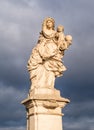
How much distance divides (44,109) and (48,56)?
208cm

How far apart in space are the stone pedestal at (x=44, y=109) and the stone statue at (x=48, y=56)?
1.26 ft

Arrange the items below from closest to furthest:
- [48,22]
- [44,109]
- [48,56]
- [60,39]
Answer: [44,109], [48,56], [60,39], [48,22]

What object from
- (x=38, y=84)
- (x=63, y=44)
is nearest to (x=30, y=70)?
(x=38, y=84)

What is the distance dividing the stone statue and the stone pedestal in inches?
15.1

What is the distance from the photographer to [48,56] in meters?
16.7

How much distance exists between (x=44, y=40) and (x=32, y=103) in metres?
2.65

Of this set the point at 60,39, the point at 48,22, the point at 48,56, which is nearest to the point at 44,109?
the point at 48,56

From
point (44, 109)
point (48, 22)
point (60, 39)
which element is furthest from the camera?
point (48, 22)

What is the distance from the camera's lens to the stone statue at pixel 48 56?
16.7 m

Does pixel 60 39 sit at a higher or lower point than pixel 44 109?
higher

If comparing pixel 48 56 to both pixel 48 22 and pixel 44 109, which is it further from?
pixel 44 109

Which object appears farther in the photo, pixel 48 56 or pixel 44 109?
pixel 48 56

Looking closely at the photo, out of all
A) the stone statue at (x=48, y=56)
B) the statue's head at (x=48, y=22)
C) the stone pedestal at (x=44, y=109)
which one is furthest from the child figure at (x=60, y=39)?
the stone pedestal at (x=44, y=109)

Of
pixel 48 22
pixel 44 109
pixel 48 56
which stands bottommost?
pixel 44 109
